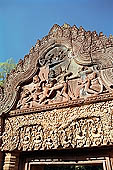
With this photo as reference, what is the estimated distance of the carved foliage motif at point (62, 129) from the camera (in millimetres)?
3369

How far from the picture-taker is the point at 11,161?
162 inches

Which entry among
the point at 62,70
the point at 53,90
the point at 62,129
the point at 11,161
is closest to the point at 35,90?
the point at 53,90

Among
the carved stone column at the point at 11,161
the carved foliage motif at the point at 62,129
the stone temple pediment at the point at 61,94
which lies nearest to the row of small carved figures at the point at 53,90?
the stone temple pediment at the point at 61,94

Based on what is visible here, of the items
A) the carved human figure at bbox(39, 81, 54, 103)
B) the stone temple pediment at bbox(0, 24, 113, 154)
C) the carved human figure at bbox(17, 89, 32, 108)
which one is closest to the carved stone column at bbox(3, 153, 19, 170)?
the stone temple pediment at bbox(0, 24, 113, 154)

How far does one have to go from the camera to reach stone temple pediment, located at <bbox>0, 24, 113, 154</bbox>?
140 inches

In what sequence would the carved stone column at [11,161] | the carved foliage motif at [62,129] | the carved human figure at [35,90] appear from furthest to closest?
1. the carved human figure at [35,90]
2. the carved stone column at [11,161]
3. the carved foliage motif at [62,129]

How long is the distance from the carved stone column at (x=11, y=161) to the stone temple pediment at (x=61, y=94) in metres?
0.24

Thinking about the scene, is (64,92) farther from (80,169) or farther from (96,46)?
(80,169)

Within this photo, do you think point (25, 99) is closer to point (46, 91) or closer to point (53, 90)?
point (46, 91)

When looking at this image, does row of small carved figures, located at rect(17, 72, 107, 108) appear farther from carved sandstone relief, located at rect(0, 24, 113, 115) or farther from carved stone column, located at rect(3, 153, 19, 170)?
carved stone column, located at rect(3, 153, 19, 170)

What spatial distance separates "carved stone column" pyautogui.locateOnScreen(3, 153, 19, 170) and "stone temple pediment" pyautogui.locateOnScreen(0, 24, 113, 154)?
236 mm

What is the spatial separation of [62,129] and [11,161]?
5.53 feet

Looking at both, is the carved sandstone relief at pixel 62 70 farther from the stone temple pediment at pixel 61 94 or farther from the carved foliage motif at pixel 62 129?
the carved foliage motif at pixel 62 129

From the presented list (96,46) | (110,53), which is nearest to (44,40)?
(96,46)
